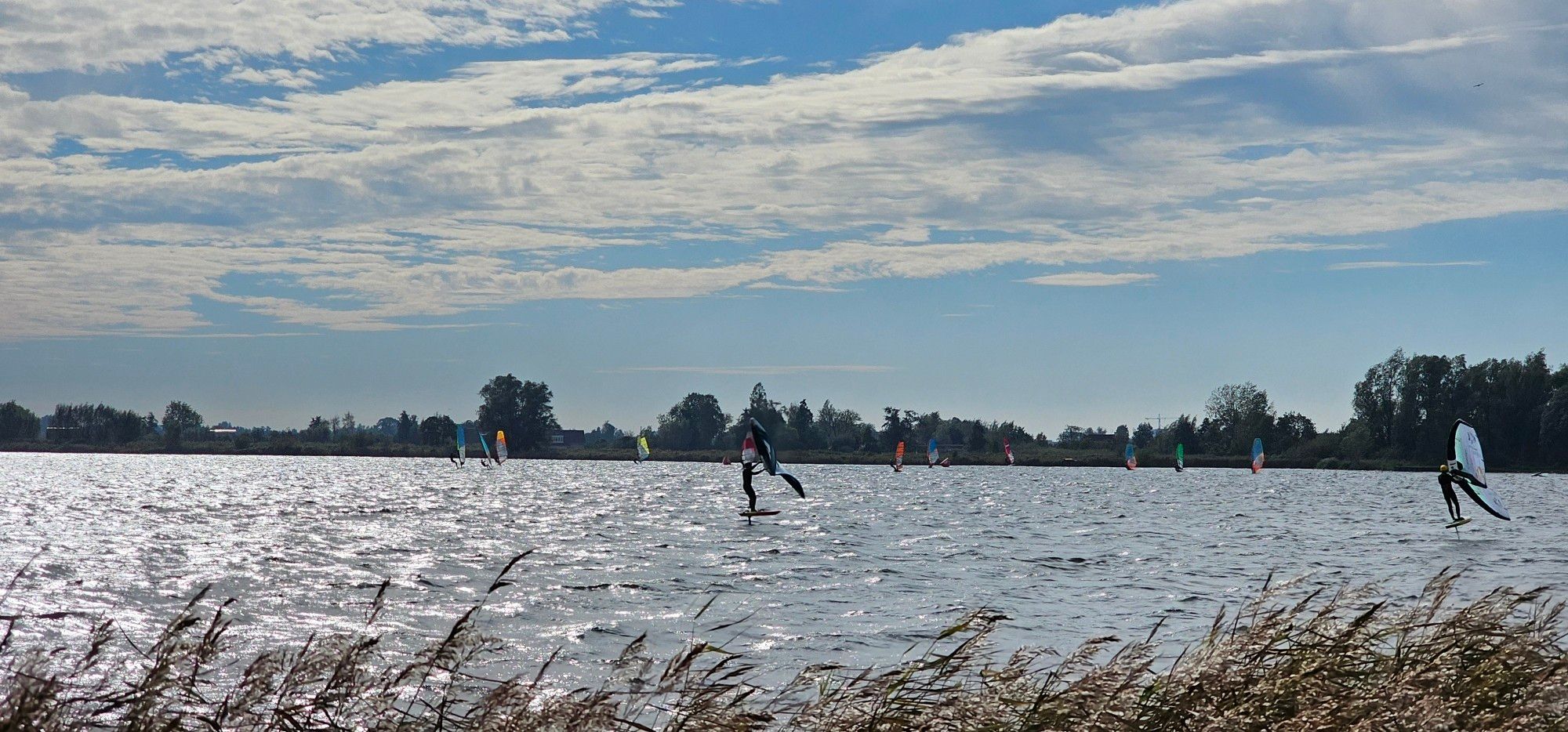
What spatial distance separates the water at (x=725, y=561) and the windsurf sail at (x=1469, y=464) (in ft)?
5.60

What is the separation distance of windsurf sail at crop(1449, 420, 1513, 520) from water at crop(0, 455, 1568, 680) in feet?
5.60

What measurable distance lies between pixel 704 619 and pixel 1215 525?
35.7m

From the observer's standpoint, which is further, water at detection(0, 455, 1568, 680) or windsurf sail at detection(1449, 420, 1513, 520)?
windsurf sail at detection(1449, 420, 1513, 520)

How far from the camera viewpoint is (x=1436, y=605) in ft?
27.4

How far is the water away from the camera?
21.3m

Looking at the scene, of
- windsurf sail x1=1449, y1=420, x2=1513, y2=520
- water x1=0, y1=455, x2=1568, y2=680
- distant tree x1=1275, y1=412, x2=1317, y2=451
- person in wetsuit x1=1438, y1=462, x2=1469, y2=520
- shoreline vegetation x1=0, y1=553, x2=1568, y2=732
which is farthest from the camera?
distant tree x1=1275, y1=412, x2=1317, y2=451

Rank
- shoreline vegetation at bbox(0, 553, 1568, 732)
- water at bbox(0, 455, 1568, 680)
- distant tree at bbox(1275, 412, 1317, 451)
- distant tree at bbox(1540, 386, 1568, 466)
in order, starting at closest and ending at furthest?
shoreline vegetation at bbox(0, 553, 1568, 732)
water at bbox(0, 455, 1568, 680)
distant tree at bbox(1540, 386, 1568, 466)
distant tree at bbox(1275, 412, 1317, 451)

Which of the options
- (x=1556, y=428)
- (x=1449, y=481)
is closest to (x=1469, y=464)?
(x=1449, y=481)

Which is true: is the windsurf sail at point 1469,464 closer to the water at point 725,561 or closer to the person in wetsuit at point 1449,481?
the person in wetsuit at point 1449,481

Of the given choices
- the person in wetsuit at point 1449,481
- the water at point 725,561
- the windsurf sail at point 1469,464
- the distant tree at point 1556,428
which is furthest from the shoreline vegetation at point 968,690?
the distant tree at point 1556,428

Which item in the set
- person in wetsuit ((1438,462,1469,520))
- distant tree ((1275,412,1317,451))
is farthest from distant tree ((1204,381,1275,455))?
person in wetsuit ((1438,462,1469,520))

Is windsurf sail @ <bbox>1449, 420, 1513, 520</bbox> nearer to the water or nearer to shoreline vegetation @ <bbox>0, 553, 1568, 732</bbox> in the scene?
the water

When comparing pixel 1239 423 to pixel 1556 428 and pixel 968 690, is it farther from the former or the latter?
pixel 968 690

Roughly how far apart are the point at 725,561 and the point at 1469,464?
23.3 m
